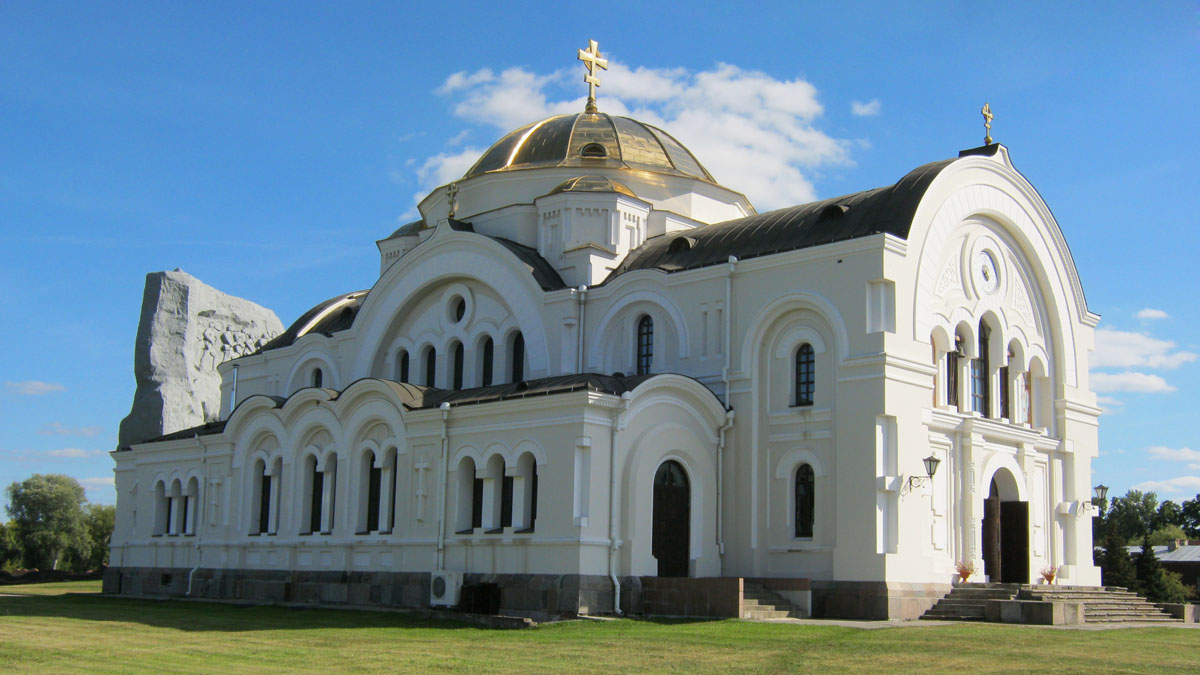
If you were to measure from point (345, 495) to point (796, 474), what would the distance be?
458 inches

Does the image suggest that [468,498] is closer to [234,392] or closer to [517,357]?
[517,357]

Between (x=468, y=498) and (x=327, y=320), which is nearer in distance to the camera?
(x=468, y=498)

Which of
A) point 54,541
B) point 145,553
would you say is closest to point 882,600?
point 145,553

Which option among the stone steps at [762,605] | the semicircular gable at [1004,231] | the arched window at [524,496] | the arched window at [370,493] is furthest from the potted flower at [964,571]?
the arched window at [370,493]

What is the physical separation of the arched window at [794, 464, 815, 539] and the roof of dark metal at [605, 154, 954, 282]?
5.12 m

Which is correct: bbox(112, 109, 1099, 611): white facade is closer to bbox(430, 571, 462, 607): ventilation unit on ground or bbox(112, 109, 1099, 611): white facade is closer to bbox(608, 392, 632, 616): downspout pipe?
bbox(608, 392, 632, 616): downspout pipe

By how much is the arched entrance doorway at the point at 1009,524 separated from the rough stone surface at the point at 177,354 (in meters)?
30.9

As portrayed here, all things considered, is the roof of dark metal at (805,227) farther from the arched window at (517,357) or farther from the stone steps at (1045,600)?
the stone steps at (1045,600)

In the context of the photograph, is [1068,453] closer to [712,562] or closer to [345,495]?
[712,562]

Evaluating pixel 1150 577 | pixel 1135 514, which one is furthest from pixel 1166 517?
pixel 1150 577

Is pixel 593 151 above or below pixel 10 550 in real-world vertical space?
above

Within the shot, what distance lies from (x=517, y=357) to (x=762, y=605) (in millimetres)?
11481

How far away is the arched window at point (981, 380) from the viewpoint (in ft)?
101

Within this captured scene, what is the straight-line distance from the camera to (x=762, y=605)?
2553 cm
